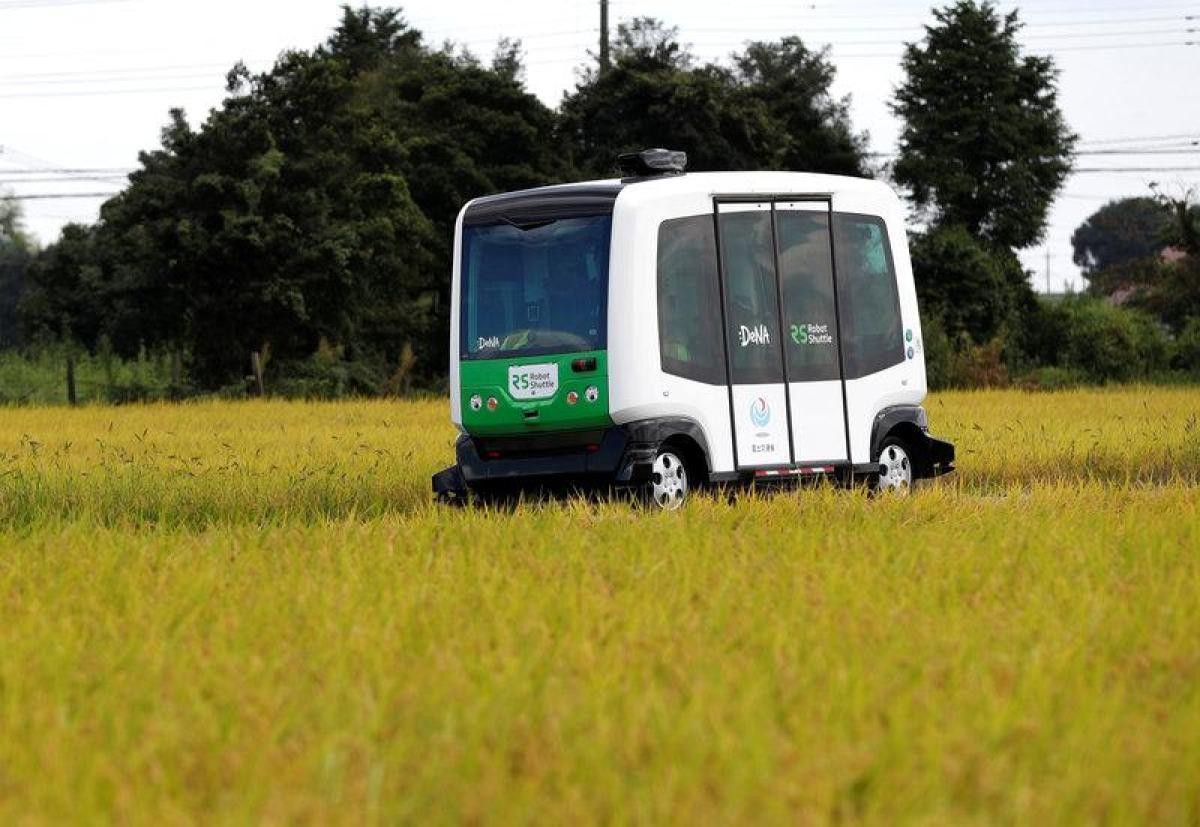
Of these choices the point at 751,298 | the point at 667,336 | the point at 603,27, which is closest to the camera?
the point at 667,336

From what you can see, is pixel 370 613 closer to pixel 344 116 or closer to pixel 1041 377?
pixel 344 116

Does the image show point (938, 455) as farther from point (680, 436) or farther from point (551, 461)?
point (551, 461)

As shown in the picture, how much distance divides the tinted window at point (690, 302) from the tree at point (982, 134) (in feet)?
138

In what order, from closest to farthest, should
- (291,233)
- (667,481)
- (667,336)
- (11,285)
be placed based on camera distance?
(667,481) < (667,336) < (291,233) < (11,285)

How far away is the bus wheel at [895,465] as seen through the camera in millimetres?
16078

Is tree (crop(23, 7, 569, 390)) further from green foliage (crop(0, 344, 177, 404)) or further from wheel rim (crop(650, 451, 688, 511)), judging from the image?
wheel rim (crop(650, 451, 688, 511))

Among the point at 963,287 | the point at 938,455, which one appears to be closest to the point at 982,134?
the point at 963,287

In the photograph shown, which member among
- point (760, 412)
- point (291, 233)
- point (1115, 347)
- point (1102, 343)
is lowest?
point (760, 412)

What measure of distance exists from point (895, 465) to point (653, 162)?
3338 millimetres

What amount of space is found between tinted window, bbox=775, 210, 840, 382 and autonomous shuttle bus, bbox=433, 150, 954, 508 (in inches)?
0.5

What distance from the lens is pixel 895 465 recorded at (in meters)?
16.2

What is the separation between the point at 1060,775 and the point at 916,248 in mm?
49442

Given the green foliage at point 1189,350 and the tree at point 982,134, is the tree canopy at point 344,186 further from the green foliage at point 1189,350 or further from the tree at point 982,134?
the green foliage at point 1189,350

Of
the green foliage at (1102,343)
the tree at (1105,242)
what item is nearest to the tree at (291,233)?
the green foliage at (1102,343)
